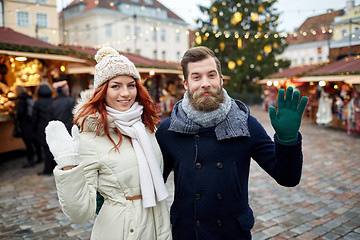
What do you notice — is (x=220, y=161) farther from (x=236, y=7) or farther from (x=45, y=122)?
(x=236, y=7)

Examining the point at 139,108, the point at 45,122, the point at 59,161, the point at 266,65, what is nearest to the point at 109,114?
the point at 139,108

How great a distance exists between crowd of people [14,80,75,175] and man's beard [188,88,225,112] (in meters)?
4.05

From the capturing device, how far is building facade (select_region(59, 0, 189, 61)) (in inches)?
1223

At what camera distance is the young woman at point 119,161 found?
192 cm

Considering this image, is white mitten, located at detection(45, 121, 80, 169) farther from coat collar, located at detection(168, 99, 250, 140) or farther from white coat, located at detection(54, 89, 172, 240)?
coat collar, located at detection(168, 99, 250, 140)

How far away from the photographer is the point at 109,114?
6.63 ft

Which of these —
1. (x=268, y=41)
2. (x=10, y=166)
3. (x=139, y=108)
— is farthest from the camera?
(x=268, y=41)

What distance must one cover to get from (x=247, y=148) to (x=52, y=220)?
3.57 metres

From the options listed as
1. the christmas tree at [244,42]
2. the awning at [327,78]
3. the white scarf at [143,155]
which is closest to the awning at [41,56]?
the white scarf at [143,155]

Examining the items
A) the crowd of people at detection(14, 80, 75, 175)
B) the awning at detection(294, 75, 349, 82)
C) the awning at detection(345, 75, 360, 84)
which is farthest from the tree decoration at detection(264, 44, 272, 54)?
the crowd of people at detection(14, 80, 75, 175)

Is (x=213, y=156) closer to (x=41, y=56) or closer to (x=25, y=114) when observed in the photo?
(x=25, y=114)

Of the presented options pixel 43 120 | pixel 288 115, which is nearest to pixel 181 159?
pixel 288 115

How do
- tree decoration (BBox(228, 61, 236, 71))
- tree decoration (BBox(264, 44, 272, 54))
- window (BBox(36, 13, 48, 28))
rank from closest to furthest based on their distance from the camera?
tree decoration (BBox(228, 61, 236, 71)), tree decoration (BBox(264, 44, 272, 54)), window (BBox(36, 13, 48, 28))

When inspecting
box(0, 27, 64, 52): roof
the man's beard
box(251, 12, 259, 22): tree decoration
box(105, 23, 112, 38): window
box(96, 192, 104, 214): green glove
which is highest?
box(105, 23, 112, 38): window
